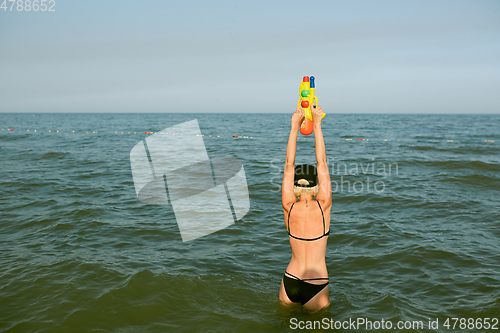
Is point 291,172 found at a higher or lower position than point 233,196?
higher

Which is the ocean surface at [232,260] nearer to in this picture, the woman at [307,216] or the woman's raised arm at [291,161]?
the woman at [307,216]

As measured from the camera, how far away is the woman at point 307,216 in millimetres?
4629

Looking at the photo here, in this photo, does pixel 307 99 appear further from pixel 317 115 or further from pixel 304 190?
pixel 304 190

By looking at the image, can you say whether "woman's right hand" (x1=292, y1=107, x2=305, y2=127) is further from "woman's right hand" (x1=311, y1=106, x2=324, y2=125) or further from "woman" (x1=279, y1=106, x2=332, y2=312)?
"woman's right hand" (x1=311, y1=106, x2=324, y2=125)

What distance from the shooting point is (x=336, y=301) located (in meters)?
6.13

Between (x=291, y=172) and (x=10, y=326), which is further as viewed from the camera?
(x=10, y=326)

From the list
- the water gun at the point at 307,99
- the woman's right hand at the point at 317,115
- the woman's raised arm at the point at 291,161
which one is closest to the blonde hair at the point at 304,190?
the woman's raised arm at the point at 291,161

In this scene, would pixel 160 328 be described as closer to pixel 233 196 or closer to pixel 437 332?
pixel 437 332


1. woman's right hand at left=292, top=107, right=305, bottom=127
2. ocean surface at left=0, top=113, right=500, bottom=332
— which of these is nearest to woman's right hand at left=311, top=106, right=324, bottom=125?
woman's right hand at left=292, top=107, right=305, bottom=127

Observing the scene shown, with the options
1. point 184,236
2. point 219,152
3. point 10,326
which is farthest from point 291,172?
point 219,152

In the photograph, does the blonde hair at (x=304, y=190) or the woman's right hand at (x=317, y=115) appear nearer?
the woman's right hand at (x=317, y=115)

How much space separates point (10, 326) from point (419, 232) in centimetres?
896

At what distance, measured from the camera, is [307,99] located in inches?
177

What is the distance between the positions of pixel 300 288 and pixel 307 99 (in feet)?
8.45
